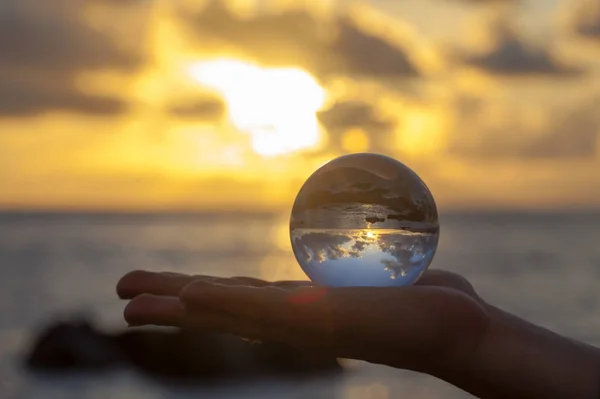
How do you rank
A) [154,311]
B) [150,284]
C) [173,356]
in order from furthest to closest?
[173,356]
[150,284]
[154,311]

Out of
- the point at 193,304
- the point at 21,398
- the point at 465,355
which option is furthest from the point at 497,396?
the point at 21,398

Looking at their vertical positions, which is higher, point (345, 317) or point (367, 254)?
point (367, 254)

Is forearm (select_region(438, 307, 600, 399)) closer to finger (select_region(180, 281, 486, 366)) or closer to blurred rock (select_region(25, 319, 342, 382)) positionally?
finger (select_region(180, 281, 486, 366))

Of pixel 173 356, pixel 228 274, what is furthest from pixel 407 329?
pixel 228 274

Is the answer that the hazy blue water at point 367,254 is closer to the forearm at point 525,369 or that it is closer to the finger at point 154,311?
the forearm at point 525,369

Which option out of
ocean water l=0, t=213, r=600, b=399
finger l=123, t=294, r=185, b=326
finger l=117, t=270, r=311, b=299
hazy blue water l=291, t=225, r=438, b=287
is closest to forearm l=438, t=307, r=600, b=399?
hazy blue water l=291, t=225, r=438, b=287

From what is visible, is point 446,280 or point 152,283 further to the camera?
point 446,280

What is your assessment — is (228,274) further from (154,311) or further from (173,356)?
(154,311)

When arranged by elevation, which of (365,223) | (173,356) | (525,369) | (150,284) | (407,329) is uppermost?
(173,356)
